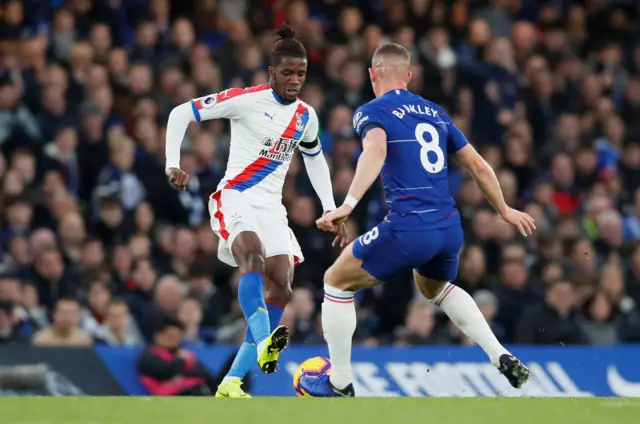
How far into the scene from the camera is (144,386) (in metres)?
12.1

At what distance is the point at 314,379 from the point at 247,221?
120 centimetres

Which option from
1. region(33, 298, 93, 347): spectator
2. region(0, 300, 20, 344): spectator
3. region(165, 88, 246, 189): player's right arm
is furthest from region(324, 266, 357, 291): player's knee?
region(0, 300, 20, 344): spectator

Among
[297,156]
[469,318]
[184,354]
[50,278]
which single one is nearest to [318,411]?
[469,318]

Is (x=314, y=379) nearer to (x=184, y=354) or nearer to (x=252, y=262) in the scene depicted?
(x=252, y=262)

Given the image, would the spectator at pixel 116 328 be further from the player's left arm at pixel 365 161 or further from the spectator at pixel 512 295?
the player's left arm at pixel 365 161

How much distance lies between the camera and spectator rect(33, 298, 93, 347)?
12539mm

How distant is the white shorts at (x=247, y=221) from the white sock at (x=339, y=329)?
66cm

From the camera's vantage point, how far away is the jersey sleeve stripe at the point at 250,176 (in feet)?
31.8

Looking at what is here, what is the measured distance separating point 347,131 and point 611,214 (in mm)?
3231

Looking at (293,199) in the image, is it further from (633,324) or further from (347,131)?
(633,324)

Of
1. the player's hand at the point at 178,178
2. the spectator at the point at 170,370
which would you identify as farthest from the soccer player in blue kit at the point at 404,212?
the spectator at the point at 170,370

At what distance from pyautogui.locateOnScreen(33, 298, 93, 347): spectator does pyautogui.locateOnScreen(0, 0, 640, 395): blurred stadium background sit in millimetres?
18

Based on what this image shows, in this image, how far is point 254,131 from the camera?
9.73 metres

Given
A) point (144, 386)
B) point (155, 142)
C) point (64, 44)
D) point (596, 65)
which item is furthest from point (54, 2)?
point (596, 65)
